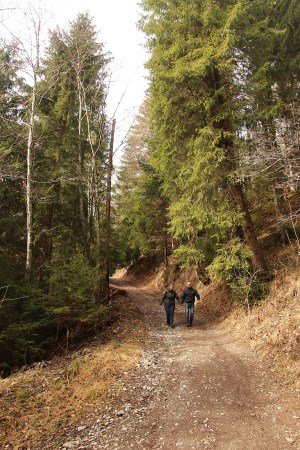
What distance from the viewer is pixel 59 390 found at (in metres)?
7.11

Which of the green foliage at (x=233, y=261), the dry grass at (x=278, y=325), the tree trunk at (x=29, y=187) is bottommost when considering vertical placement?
the dry grass at (x=278, y=325)

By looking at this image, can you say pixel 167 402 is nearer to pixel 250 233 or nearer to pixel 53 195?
pixel 250 233

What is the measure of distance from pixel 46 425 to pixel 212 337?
620cm

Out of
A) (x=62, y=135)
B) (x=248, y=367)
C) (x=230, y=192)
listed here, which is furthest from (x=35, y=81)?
(x=248, y=367)

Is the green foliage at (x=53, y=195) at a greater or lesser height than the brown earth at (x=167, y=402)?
greater

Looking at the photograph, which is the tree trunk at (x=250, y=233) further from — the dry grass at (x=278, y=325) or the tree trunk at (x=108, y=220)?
the tree trunk at (x=108, y=220)

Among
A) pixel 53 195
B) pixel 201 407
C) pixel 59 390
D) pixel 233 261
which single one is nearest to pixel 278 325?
pixel 233 261

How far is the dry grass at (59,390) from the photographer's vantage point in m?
5.58

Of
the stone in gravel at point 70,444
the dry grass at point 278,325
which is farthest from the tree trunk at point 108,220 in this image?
the stone in gravel at point 70,444

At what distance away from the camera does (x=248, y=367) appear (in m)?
7.38

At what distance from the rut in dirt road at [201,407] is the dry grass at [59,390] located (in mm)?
591

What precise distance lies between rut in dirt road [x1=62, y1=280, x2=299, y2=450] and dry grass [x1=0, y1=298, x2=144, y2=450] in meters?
0.59

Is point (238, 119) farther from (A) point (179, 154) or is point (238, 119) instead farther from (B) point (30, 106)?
(B) point (30, 106)

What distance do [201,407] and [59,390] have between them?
11.2 ft
